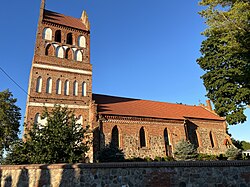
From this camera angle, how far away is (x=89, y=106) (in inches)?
883

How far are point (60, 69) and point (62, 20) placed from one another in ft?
25.7

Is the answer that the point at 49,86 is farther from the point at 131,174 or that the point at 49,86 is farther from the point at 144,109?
the point at 131,174

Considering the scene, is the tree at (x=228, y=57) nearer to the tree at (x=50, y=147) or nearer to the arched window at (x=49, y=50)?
the tree at (x=50, y=147)

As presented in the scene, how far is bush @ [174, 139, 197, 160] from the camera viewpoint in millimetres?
21647

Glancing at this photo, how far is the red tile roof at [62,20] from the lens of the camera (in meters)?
25.3

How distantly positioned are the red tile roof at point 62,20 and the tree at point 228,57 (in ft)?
52.5

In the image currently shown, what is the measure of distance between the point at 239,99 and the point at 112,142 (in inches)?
520

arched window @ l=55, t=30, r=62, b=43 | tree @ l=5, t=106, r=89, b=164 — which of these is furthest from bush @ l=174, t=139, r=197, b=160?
arched window @ l=55, t=30, r=62, b=43

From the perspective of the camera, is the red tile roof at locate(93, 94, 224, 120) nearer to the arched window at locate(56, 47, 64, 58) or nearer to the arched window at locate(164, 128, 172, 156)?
the arched window at locate(164, 128, 172, 156)

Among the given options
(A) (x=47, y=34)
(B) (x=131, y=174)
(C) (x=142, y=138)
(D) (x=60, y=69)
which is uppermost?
(A) (x=47, y=34)

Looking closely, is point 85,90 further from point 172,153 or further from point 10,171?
point 10,171

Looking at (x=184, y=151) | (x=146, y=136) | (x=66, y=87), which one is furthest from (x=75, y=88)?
(x=184, y=151)

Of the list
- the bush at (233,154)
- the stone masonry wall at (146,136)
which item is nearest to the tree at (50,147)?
the stone masonry wall at (146,136)

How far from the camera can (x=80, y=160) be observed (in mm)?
13234
